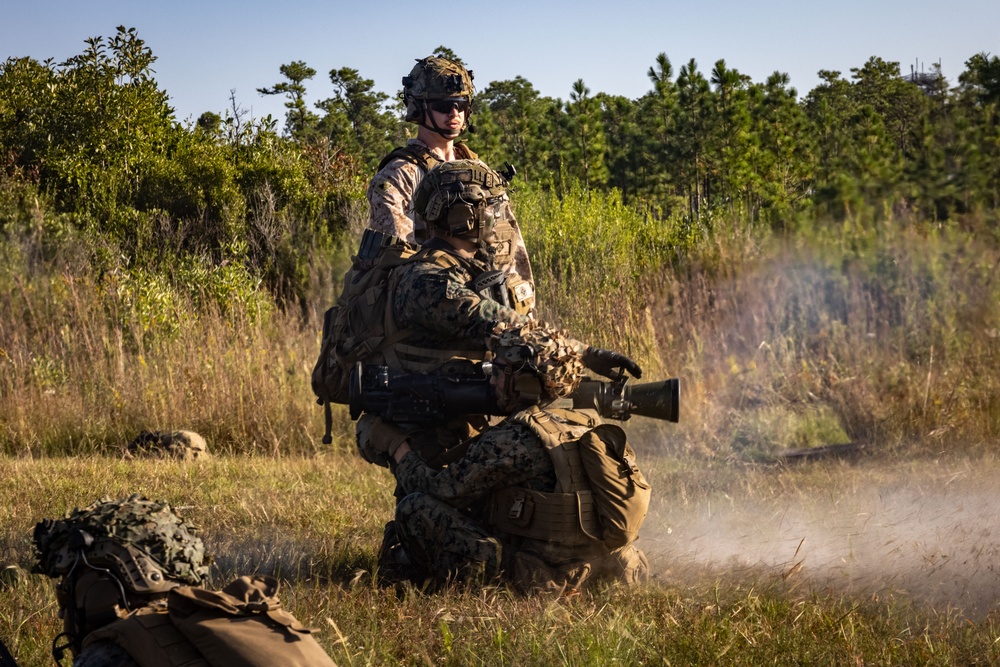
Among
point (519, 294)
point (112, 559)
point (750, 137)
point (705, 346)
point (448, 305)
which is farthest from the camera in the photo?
point (750, 137)

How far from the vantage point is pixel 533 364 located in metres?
4.48

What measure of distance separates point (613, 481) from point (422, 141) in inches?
127

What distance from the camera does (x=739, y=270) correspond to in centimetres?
981

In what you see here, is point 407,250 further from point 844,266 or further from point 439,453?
point 844,266

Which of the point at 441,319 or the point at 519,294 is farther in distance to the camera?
the point at 519,294

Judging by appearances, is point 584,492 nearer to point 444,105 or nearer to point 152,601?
point 152,601

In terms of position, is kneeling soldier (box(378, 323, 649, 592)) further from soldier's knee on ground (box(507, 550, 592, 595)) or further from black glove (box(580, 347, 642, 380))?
black glove (box(580, 347, 642, 380))

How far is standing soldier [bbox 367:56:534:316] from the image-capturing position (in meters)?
6.71

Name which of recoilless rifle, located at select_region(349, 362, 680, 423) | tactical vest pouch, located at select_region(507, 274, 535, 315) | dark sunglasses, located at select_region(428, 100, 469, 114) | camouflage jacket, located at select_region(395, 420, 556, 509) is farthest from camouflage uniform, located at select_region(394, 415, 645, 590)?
dark sunglasses, located at select_region(428, 100, 469, 114)

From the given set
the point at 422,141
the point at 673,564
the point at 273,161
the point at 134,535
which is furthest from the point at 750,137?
the point at 134,535

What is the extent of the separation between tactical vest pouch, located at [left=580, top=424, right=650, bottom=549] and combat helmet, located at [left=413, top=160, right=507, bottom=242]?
1.06 metres

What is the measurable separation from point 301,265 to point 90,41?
4371mm

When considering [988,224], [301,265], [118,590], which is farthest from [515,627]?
[301,265]

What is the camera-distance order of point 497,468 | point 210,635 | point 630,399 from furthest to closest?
point 630,399
point 497,468
point 210,635
